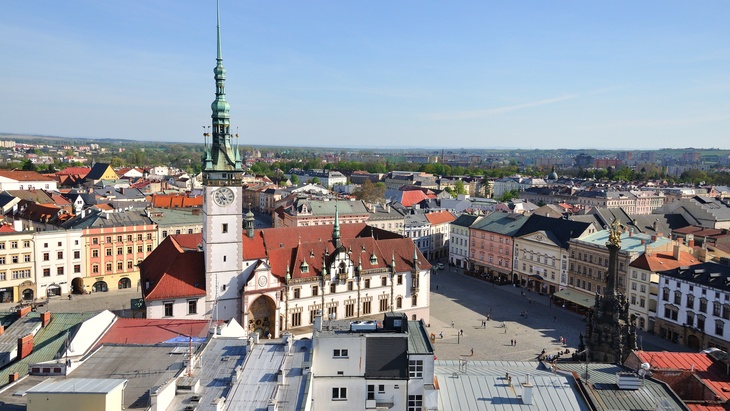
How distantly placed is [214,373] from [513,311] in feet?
158

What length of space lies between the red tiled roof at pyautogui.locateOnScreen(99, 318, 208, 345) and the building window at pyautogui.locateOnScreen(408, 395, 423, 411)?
15931 millimetres

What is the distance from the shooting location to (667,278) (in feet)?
185

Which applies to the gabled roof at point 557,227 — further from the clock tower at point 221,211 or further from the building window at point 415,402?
the building window at point 415,402

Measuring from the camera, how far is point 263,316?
5144cm

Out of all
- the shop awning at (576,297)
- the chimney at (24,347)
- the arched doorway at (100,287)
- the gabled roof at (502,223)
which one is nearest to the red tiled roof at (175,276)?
the chimney at (24,347)

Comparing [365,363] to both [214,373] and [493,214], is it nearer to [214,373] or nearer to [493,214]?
[214,373]

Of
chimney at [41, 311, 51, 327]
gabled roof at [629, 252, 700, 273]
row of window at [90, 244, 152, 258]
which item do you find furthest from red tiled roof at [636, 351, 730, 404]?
row of window at [90, 244, 152, 258]

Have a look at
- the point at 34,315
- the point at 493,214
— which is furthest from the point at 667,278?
the point at 34,315

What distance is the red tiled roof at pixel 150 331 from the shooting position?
33.7 m

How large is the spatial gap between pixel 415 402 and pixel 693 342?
134 feet

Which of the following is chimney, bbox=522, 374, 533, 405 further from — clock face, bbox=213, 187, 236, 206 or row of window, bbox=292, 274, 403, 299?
clock face, bbox=213, 187, 236, 206

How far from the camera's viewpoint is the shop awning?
64438mm

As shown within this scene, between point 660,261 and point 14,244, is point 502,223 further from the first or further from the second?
point 14,244

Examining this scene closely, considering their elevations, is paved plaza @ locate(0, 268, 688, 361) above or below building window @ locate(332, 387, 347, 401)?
A: below
